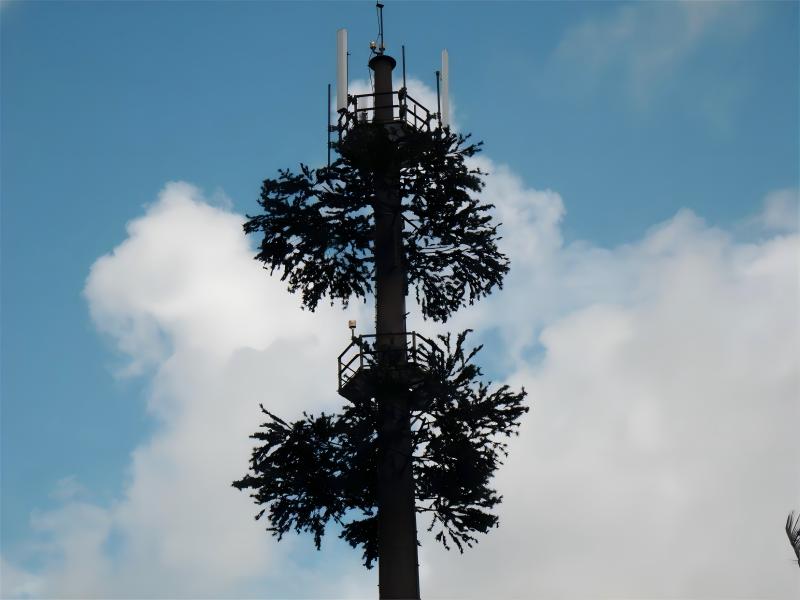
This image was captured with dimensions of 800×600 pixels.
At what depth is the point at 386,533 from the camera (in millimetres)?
21875

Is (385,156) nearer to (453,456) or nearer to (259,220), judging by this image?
(259,220)

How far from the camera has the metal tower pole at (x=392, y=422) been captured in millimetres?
21562

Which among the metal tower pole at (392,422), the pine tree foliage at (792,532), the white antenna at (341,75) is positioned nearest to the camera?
the pine tree foliage at (792,532)

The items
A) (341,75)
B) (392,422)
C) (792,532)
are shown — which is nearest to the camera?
(792,532)

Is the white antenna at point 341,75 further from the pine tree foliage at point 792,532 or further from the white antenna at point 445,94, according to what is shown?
the pine tree foliage at point 792,532

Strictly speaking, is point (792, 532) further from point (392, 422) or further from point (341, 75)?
point (341, 75)

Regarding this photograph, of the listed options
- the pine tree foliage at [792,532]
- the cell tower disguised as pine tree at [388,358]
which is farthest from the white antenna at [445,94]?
the pine tree foliage at [792,532]

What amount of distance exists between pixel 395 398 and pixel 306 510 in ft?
12.0

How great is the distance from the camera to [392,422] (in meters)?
22.5

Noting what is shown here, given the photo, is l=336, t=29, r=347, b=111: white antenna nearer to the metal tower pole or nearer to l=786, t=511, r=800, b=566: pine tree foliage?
the metal tower pole

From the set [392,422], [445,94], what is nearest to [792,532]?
[392,422]

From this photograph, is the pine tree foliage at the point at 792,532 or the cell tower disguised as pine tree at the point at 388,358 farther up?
the cell tower disguised as pine tree at the point at 388,358

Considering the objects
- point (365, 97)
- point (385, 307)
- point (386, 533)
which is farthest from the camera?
point (365, 97)

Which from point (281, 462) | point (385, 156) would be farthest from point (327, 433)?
point (385, 156)
